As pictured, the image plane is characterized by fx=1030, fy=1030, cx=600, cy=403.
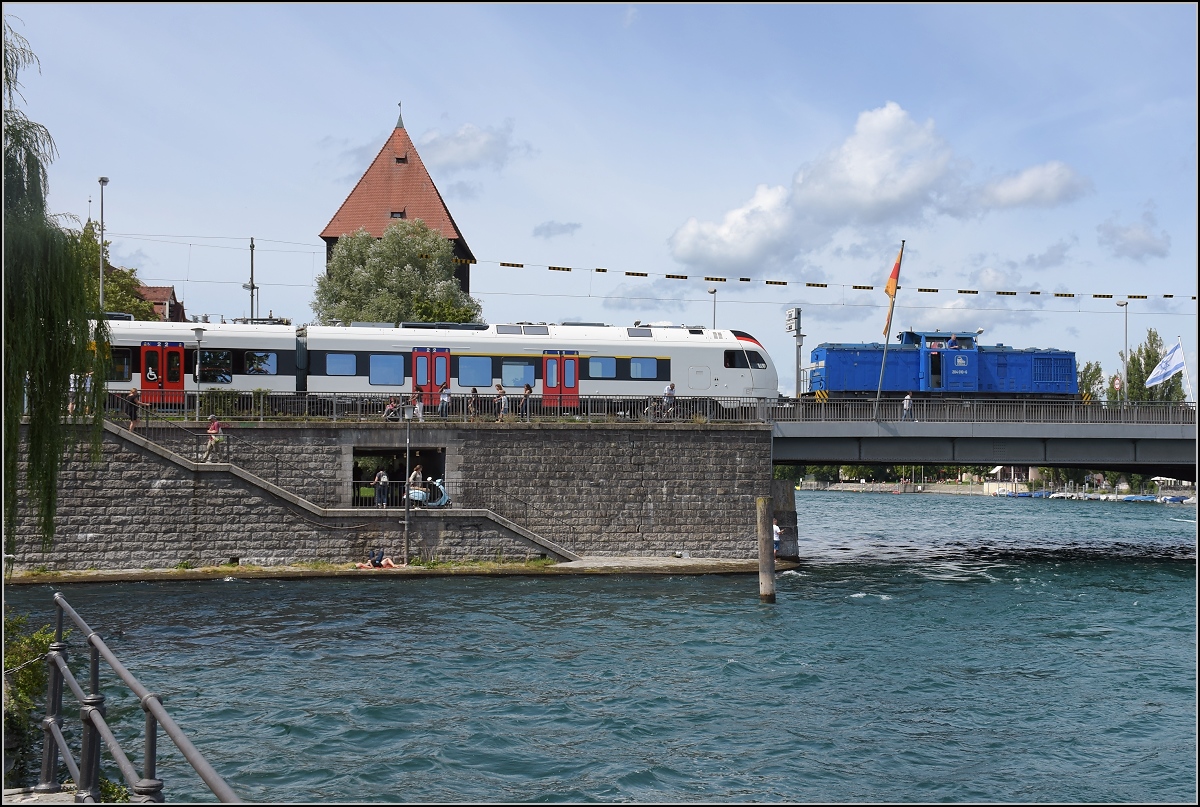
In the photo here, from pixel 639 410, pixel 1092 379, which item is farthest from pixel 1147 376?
pixel 639 410

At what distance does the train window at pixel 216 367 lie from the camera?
35.2 m

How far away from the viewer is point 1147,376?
3858 inches

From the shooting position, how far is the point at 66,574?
30.0 m

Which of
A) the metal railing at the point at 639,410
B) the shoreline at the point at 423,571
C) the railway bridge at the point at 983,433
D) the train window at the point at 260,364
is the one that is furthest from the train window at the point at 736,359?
the train window at the point at 260,364

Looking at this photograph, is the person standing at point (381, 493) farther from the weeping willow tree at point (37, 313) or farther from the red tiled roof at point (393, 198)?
the red tiled roof at point (393, 198)

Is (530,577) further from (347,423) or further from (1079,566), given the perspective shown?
(1079,566)

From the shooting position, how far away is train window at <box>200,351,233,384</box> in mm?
35156

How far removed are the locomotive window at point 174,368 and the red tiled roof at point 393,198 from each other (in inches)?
1654

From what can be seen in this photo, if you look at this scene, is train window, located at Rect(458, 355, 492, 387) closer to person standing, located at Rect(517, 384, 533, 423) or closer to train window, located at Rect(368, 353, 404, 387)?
person standing, located at Rect(517, 384, 533, 423)

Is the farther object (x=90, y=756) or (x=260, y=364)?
(x=260, y=364)

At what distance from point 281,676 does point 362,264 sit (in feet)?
141

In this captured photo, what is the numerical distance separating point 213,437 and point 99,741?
2572 centimetres

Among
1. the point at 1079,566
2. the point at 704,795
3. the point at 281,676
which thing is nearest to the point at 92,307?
the point at 281,676

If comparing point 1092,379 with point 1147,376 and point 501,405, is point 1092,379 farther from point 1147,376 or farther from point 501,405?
point 501,405
